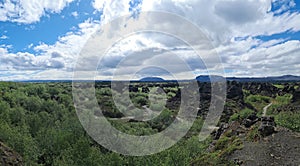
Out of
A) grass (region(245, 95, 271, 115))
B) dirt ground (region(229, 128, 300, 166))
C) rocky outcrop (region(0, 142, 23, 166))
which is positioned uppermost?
dirt ground (region(229, 128, 300, 166))

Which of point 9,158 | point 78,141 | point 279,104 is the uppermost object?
point 279,104

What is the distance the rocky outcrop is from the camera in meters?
43.8

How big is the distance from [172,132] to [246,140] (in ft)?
160

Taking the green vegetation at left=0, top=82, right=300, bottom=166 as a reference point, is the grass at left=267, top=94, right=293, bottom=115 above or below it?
above

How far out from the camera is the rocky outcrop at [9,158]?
144 feet

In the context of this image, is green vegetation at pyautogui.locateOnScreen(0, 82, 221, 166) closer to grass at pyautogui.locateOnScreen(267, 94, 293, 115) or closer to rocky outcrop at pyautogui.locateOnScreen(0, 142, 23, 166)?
rocky outcrop at pyautogui.locateOnScreen(0, 142, 23, 166)

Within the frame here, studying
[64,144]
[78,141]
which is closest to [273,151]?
[78,141]

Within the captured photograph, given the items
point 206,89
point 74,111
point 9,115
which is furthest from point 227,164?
point 206,89

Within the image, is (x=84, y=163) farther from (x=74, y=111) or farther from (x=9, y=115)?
(x=74, y=111)

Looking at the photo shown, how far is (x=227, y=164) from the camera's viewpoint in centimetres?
3328

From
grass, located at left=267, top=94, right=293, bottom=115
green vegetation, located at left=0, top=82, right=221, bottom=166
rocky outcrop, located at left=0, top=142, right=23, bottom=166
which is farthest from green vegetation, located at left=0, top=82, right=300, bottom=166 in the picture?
grass, located at left=267, top=94, right=293, bottom=115

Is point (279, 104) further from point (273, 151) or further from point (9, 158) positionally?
point (9, 158)

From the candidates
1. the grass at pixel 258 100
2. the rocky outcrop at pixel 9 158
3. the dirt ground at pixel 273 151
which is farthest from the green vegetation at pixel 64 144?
the grass at pixel 258 100

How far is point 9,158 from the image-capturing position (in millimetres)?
45812
